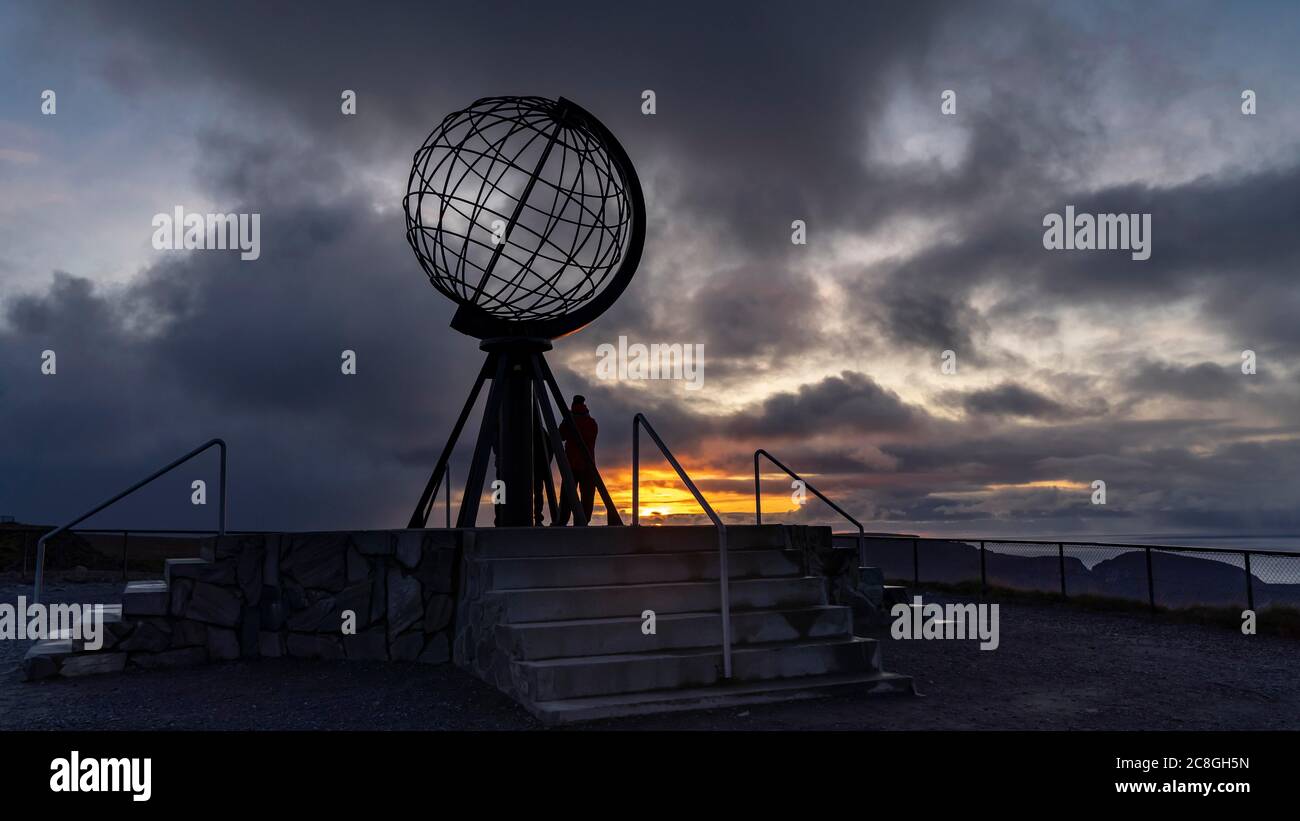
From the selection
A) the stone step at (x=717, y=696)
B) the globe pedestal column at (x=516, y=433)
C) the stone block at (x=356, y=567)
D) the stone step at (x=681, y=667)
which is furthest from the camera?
the globe pedestal column at (x=516, y=433)

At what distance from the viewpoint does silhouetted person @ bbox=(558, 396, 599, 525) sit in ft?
33.5

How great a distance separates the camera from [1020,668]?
817 centimetres

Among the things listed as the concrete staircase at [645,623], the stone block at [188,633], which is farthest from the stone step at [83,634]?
the concrete staircase at [645,623]

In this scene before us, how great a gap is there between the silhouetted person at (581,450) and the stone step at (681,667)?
3.65 meters

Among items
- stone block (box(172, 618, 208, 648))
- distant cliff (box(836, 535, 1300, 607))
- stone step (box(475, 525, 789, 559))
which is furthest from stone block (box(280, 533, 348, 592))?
distant cliff (box(836, 535, 1300, 607))

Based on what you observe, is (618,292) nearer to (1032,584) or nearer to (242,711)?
(242,711)

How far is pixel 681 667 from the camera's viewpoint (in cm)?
644

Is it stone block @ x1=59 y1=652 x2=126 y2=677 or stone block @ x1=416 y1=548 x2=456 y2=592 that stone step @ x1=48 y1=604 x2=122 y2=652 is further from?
stone block @ x1=416 y1=548 x2=456 y2=592

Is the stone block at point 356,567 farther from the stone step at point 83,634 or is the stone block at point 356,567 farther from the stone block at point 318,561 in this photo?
the stone step at point 83,634

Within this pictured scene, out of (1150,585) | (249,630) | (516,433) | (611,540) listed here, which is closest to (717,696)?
(611,540)

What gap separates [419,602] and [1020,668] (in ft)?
18.0

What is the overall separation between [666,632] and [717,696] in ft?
2.20

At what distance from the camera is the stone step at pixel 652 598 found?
22.4ft

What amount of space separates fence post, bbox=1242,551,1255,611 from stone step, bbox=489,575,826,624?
6872 millimetres
